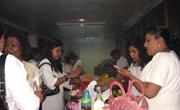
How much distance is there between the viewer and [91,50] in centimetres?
973

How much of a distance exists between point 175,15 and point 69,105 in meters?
2.56

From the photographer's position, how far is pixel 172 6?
2.57m

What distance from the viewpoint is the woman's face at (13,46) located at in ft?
4.61

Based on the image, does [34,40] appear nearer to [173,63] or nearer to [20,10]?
[20,10]

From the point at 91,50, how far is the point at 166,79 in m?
8.67

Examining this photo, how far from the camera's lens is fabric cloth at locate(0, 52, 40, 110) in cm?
78

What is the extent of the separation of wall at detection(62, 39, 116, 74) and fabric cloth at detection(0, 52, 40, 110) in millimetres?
8705

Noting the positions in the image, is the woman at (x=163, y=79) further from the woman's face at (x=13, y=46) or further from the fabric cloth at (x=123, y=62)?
the fabric cloth at (x=123, y=62)

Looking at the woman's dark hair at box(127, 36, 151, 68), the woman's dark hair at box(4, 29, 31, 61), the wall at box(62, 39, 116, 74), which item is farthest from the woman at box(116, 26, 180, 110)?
the wall at box(62, 39, 116, 74)

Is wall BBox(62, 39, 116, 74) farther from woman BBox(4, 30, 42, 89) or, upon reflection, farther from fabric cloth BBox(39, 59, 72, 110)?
woman BBox(4, 30, 42, 89)

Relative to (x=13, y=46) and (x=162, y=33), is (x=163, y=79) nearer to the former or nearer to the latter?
(x=162, y=33)

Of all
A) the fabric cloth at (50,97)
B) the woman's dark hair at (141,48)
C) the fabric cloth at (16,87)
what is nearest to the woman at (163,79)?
the woman's dark hair at (141,48)

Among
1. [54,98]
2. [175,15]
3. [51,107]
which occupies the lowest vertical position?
[51,107]

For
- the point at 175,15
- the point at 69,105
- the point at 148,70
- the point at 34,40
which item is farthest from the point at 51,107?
the point at 34,40
